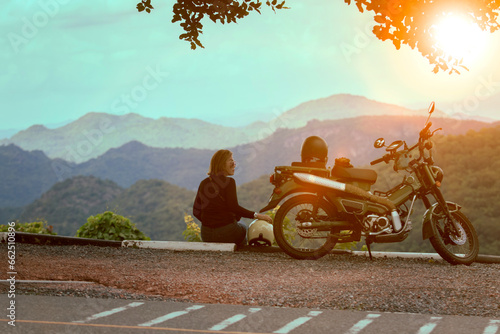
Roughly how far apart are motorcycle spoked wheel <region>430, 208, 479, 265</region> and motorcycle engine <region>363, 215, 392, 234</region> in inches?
24.2

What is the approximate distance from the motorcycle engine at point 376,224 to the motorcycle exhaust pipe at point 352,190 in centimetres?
11

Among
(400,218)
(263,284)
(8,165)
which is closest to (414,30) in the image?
(400,218)

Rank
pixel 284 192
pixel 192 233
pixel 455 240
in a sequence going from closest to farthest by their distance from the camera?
1. pixel 284 192
2. pixel 455 240
3. pixel 192 233

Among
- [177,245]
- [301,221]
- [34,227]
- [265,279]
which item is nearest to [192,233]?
[177,245]

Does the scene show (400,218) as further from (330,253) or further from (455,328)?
(455,328)

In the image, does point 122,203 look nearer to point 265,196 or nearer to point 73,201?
point 73,201

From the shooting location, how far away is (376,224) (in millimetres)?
9305

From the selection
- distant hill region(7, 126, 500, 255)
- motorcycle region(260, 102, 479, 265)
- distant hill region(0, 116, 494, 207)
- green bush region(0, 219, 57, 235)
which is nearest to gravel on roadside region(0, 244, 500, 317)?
motorcycle region(260, 102, 479, 265)

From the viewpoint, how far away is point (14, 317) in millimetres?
5094

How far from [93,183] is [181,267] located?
412 ft

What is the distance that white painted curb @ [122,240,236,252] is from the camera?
1030 centimetres

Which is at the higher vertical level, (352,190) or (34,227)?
(352,190)

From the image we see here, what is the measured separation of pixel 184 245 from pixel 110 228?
1859 mm

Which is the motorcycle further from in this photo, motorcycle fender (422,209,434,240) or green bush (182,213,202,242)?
green bush (182,213,202,242)
